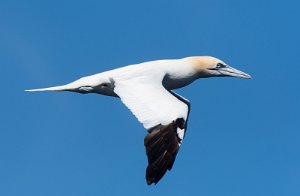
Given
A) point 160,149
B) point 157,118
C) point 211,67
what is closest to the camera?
point 160,149

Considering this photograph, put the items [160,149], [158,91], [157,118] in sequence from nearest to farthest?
[160,149] < [157,118] < [158,91]

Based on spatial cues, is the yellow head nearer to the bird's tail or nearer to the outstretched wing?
the outstretched wing

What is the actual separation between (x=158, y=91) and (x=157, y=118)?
1602 millimetres

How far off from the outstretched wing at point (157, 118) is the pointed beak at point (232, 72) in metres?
3.34

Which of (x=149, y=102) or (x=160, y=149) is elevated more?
(x=149, y=102)

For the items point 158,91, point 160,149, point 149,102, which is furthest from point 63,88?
point 160,149

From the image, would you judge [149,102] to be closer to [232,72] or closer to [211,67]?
[211,67]

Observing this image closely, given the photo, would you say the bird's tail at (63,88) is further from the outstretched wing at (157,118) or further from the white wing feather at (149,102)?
the outstretched wing at (157,118)

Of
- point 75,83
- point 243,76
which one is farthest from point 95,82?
point 243,76

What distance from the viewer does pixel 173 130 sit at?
2492 centimetres

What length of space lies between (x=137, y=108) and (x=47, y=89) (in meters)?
4.42

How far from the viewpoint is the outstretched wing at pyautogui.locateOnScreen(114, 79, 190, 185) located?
79.3ft

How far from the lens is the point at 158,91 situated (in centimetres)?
2634

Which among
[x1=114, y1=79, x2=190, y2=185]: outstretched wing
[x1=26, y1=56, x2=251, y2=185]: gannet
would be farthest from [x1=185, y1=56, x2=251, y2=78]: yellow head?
[x1=114, y1=79, x2=190, y2=185]: outstretched wing
